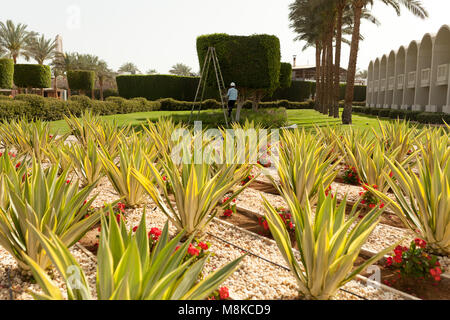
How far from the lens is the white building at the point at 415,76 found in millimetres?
22016

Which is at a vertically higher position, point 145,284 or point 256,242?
point 145,284

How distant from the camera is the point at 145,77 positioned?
28984mm

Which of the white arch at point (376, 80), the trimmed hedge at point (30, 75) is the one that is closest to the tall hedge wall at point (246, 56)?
the trimmed hedge at point (30, 75)

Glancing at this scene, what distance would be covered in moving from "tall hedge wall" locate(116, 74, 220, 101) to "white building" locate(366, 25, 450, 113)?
620 inches

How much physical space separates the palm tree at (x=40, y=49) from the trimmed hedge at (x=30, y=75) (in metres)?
13.7

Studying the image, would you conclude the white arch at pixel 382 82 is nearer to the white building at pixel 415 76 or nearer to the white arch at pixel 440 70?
the white building at pixel 415 76

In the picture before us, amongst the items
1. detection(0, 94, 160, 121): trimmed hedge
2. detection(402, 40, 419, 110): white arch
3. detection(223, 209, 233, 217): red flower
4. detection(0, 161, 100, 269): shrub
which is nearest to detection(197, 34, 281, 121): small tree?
detection(0, 94, 160, 121): trimmed hedge

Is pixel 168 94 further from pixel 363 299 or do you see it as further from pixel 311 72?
pixel 311 72

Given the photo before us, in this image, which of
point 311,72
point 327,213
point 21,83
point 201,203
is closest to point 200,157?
point 201,203

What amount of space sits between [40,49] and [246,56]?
34057 mm

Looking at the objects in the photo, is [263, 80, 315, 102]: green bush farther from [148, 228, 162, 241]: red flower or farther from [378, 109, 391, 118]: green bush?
[148, 228, 162, 241]: red flower

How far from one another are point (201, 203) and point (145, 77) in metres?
28.0

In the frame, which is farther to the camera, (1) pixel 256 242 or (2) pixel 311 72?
(2) pixel 311 72
